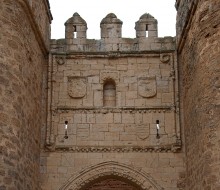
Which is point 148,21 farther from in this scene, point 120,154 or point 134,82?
point 120,154

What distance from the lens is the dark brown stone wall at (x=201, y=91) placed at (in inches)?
292

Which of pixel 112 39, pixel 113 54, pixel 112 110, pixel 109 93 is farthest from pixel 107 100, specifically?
pixel 112 39

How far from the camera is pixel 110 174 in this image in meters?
9.32

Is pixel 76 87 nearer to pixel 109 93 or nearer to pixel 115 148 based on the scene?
pixel 109 93

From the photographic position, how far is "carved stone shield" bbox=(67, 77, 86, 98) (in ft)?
32.3

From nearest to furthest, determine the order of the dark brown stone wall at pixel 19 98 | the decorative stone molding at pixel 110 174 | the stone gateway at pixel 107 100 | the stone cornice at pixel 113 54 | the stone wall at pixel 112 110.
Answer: the dark brown stone wall at pixel 19 98 → the stone gateway at pixel 107 100 → the decorative stone molding at pixel 110 174 → the stone wall at pixel 112 110 → the stone cornice at pixel 113 54

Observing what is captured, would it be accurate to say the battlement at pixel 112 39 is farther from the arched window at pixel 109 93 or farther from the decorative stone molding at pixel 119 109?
the decorative stone molding at pixel 119 109

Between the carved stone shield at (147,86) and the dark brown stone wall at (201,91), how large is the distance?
0.58 meters

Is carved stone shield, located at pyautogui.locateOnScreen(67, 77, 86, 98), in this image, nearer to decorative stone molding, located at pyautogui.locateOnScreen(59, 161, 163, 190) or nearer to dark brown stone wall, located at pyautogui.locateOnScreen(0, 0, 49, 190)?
dark brown stone wall, located at pyautogui.locateOnScreen(0, 0, 49, 190)

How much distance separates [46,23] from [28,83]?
6.53 feet

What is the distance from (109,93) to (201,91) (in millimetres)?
2405

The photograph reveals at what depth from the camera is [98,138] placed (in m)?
9.56

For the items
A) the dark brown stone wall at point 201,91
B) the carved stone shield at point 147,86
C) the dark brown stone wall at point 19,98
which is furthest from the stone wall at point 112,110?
the dark brown stone wall at point 19,98

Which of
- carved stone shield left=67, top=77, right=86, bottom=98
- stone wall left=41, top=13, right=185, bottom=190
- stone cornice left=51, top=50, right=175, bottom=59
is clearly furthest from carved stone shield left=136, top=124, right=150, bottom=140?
stone cornice left=51, top=50, right=175, bottom=59
